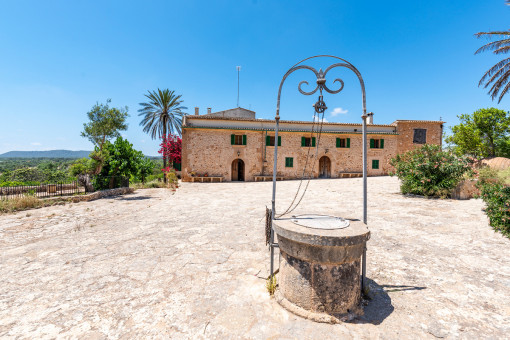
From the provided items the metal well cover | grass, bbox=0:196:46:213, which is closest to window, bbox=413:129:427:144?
the metal well cover

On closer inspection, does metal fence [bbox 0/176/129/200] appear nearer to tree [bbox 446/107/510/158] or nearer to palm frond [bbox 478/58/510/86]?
palm frond [bbox 478/58/510/86]

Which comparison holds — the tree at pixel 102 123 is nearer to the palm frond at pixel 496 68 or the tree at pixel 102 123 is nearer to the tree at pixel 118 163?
the tree at pixel 118 163

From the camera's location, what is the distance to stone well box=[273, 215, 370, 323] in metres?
2.56

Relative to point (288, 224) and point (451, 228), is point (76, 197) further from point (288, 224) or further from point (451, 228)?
point (451, 228)

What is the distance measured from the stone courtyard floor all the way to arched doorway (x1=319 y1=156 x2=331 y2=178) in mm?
16430

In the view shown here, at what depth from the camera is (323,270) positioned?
2.63m

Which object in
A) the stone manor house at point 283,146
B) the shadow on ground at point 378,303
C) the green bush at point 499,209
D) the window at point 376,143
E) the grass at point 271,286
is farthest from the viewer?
the window at point 376,143

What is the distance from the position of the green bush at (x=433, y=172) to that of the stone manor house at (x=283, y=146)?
8.50m

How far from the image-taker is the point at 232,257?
432 cm

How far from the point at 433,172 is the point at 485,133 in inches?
889

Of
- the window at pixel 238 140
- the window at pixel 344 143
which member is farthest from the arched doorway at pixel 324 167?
the window at pixel 238 140

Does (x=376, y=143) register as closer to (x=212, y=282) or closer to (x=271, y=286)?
(x=271, y=286)

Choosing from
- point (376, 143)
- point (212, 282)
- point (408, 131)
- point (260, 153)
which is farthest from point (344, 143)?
point (212, 282)

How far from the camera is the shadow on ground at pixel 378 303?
2.69 metres
